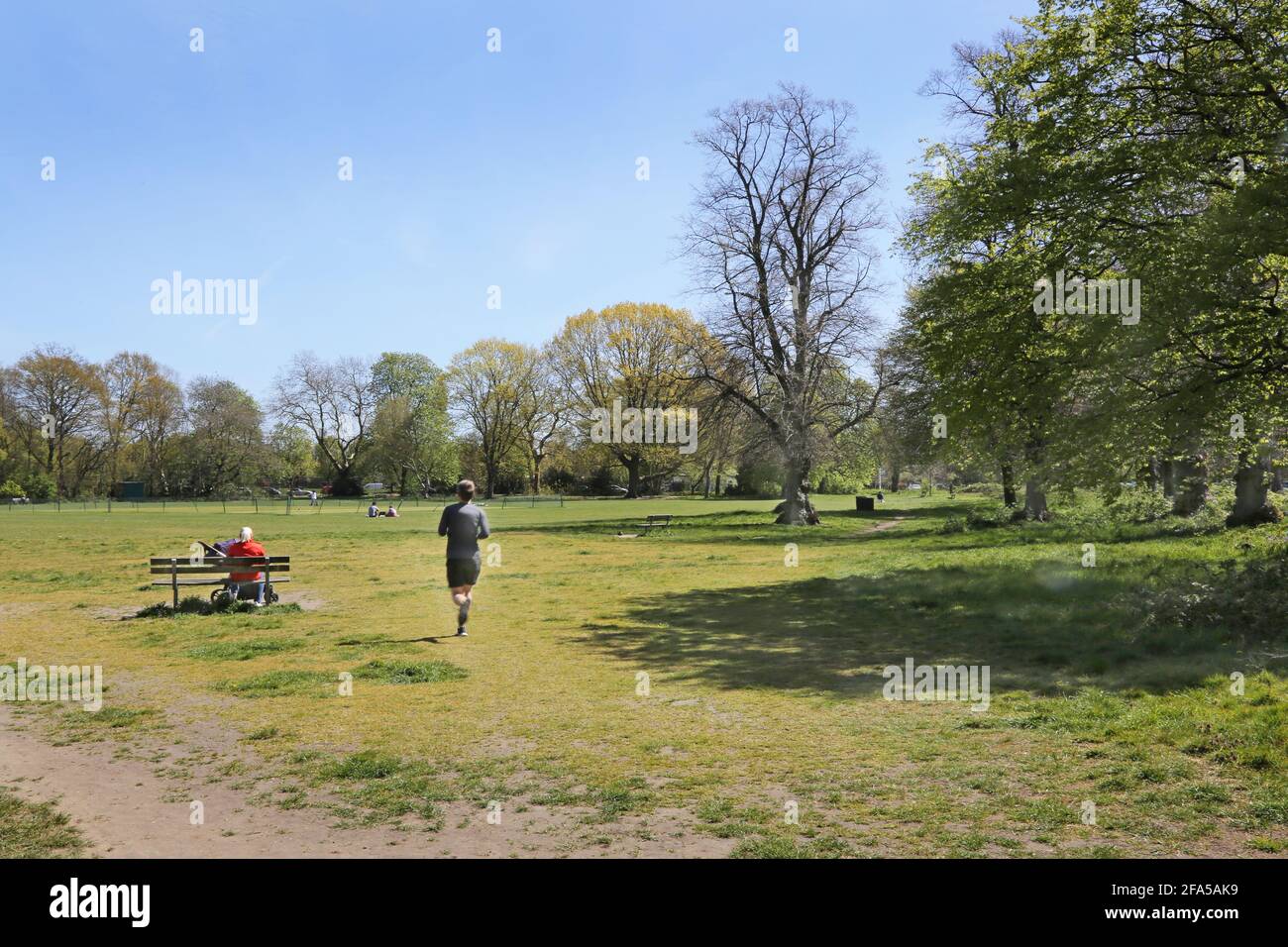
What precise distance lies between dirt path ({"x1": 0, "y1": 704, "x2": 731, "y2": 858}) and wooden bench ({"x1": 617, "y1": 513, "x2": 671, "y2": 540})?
2769cm

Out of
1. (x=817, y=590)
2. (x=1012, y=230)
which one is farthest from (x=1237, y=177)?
(x=817, y=590)

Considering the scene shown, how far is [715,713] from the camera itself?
27.2ft

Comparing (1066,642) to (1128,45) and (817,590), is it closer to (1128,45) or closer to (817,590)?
(817,590)

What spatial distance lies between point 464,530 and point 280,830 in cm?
691

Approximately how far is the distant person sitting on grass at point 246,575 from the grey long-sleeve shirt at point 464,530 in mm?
4590

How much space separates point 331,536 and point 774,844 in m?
32.4

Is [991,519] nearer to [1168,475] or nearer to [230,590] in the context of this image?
[1168,475]

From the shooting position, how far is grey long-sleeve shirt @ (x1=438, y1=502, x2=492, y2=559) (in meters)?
12.1

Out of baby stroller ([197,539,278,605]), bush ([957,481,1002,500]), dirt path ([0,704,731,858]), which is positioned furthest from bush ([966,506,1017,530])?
bush ([957,481,1002,500])

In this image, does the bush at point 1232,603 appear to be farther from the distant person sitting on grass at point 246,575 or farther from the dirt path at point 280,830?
the distant person sitting on grass at point 246,575

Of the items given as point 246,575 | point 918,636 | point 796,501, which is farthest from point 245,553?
point 796,501

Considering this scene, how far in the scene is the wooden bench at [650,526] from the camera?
116ft

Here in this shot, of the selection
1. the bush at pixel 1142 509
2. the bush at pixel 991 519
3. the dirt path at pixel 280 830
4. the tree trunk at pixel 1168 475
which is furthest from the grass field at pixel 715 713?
the bush at pixel 991 519

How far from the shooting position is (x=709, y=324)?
3888 centimetres
